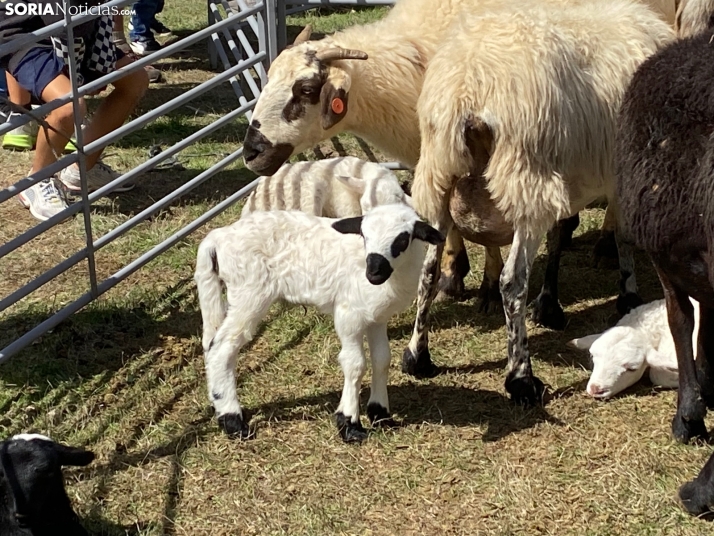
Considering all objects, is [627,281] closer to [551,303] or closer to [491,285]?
[551,303]

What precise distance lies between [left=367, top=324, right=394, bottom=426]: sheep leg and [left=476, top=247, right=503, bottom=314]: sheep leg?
1.23 meters

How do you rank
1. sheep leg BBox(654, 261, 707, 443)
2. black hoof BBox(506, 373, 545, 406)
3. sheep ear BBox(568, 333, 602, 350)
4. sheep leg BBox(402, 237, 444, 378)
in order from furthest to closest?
sheep ear BBox(568, 333, 602, 350) < sheep leg BBox(402, 237, 444, 378) < black hoof BBox(506, 373, 545, 406) < sheep leg BBox(654, 261, 707, 443)

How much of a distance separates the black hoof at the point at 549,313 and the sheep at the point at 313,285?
1.27m

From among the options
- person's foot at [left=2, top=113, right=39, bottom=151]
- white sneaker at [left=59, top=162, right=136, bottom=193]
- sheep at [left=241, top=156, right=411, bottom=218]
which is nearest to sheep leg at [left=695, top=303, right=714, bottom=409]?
sheep at [left=241, top=156, right=411, bottom=218]

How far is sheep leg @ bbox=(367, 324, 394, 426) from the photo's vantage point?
3.86m

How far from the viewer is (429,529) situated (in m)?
3.40

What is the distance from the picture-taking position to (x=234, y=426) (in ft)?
12.8

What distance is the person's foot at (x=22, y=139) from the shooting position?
7.19 m

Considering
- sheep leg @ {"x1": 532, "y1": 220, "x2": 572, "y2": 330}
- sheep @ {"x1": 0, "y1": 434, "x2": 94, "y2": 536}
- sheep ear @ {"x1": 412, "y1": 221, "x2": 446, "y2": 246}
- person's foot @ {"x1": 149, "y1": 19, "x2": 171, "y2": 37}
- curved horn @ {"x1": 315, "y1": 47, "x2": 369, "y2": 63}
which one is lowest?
person's foot @ {"x1": 149, "y1": 19, "x2": 171, "y2": 37}

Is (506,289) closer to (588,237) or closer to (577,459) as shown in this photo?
A: (577,459)

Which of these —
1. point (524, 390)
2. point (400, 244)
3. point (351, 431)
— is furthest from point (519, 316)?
point (351, 431)

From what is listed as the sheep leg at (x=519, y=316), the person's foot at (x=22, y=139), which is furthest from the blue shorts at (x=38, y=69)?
the sheep leg at (x=519, y=316)

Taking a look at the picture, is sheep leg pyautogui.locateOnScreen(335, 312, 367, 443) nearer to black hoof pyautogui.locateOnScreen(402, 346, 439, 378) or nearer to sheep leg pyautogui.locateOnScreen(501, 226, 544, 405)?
black hoof pyautogui.locateOnScreen(402, 346, 439, 378)

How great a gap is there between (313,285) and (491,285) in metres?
1.50
